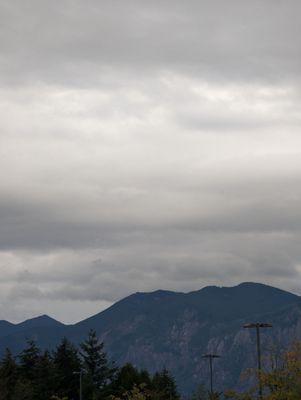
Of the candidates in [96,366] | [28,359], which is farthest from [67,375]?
[96,366]

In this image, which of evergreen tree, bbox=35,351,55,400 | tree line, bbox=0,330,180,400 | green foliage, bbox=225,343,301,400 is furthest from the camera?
evergreen tree, bbox=35,351,55,400

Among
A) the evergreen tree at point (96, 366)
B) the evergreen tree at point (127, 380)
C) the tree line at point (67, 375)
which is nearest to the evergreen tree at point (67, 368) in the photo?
the tree line at point (67, 375)

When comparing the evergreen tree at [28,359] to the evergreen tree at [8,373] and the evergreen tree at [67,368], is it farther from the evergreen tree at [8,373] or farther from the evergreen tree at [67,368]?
the evergreen tree at [8,373]

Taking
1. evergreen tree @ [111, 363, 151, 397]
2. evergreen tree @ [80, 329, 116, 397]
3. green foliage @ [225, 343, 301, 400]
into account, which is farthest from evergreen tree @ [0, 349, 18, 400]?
green foliage @ [225, 343, 301, 400]

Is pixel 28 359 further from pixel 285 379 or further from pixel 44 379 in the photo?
pixel 285 379

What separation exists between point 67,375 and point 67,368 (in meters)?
1.28

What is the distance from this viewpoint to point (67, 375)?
13950 centimetres

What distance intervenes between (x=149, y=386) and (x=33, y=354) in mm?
18877

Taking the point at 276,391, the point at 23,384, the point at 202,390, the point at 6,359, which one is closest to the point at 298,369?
the point at 276,391

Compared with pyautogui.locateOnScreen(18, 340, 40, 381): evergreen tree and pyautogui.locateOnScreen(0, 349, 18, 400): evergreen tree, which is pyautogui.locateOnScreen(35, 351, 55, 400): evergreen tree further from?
pyautogui.locateOnScreen(18, 340, 40, 381): evergreen tree

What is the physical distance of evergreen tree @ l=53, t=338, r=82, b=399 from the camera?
136 m

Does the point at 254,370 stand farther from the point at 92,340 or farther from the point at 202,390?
the point at 92,340

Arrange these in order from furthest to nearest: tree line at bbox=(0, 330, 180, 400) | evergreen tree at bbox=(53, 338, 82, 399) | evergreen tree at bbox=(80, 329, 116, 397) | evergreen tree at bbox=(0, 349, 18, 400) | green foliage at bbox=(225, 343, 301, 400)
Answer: evergreen tree at bbox=(80, 329, 116, 397) → evergreen tree at bbox=(53, 338, 82, 399) → tree line at bbox=(0, 330, 180, 400) → evergreen tree at bbox=(0, 349, 18, 400) → green foliage at bbox=(225, 343, 301, 400)

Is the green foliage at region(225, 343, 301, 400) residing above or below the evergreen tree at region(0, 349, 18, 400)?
below
